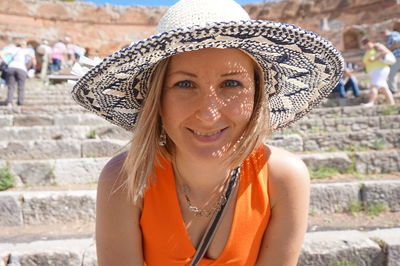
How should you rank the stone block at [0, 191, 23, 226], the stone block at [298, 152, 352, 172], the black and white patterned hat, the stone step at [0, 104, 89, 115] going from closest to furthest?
the black and white patterned hat < the stone block at [0, 191, 23, 226] < the stone block at [298, 152, 352, 172] < the stone step at [0, 104, 89, 115]

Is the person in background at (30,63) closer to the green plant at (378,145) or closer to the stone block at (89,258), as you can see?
the stone block at (89,258)

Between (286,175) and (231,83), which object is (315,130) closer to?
(286,175)

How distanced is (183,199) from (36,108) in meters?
7.77

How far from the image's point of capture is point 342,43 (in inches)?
895

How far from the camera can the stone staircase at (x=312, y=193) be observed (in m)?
2.83

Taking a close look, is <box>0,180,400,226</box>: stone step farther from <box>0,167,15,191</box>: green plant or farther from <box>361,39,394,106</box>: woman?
<box>361,39,394,106</box>: woman

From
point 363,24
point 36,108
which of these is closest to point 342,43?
point 363,24

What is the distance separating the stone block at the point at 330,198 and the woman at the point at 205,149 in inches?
89.1

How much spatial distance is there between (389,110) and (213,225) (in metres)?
6.50

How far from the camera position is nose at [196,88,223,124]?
56.1 inches

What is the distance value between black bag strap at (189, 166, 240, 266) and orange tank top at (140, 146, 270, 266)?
0.09 feet

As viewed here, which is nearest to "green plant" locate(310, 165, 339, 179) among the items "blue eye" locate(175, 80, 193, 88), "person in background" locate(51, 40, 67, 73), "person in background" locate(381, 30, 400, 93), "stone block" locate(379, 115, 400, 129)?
"stone block" locate(379, 115, 400, 129)

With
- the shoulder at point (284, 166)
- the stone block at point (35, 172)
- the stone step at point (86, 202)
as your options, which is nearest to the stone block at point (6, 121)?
the stone block at point (35, 172)

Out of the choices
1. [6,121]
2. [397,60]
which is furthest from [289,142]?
[6,121]
